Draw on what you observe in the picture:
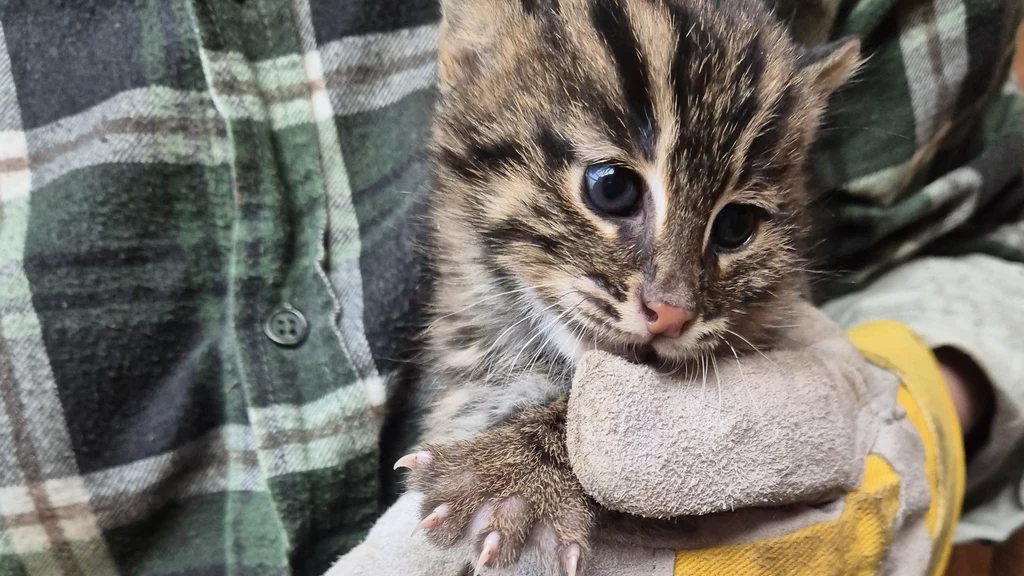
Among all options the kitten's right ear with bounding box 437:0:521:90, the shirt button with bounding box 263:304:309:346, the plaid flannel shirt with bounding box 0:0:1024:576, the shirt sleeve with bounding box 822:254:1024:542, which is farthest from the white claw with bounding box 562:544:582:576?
the shirt sleeve with bounding box 822:254:1024:542

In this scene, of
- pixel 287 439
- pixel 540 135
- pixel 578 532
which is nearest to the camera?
pixel 578 532

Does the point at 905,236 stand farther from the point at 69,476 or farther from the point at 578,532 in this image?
the point at 69,476

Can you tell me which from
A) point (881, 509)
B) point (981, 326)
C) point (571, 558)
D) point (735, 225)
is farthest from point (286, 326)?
point (981, 326)

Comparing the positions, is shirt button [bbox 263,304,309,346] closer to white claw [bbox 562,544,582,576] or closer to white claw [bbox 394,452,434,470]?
white claw [bbox 394,452,434,470]

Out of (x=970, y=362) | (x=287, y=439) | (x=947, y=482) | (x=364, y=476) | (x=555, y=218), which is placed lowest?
(x=947, y=482)

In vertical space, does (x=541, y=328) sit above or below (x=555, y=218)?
below

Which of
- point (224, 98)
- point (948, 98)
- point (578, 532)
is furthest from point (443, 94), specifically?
point (948, 98)

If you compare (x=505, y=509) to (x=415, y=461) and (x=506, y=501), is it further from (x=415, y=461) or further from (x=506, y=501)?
(x=415, y=461)
